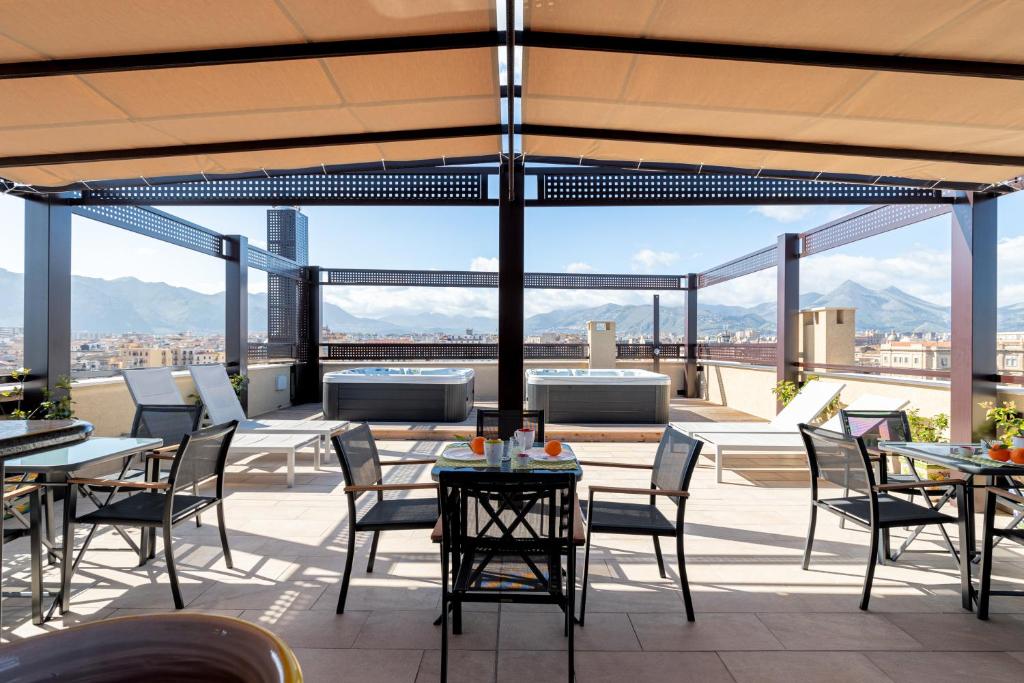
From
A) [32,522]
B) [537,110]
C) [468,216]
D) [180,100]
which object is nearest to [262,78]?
[180,100]

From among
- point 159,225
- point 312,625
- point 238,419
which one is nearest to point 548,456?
point 312,625

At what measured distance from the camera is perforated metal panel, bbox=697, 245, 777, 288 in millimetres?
8398

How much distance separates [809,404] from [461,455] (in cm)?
446

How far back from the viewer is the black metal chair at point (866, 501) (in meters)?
2.58

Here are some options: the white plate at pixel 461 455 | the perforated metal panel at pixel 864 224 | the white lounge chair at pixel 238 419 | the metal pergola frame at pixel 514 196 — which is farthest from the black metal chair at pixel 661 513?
the perforated metal panel at pixel 864 224

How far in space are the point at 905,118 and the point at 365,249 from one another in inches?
1014

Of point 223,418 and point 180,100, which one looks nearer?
point 180,100

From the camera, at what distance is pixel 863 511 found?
2.79 meters

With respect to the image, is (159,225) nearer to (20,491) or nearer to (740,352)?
(20,491)

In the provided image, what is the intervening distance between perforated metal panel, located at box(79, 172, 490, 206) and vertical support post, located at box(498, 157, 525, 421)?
0.33 m

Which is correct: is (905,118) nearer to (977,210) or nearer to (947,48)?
(947,48)

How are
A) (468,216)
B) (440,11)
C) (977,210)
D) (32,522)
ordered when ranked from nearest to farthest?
(440,11), (32,522), (977,210), (468,216)

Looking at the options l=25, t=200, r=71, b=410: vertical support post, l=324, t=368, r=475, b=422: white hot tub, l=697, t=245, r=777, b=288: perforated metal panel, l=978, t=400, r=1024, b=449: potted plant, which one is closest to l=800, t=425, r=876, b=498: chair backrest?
l=978, t=400, r=1024, b=449: potted plant

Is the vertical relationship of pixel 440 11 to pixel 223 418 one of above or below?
above
